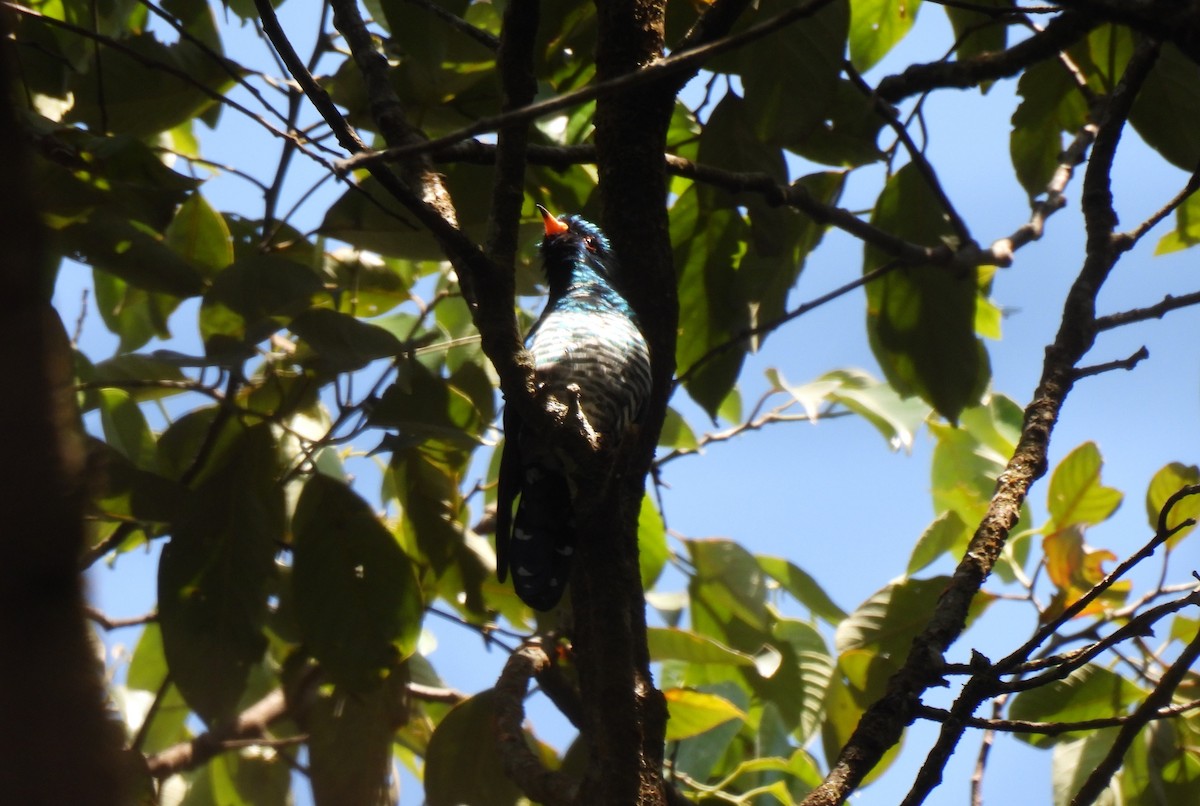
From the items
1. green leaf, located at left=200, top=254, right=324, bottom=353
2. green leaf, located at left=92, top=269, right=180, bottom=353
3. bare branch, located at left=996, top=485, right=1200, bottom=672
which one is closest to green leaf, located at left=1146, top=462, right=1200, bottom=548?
bare branch, located at left=996, top=485, right=1200, bottom=672

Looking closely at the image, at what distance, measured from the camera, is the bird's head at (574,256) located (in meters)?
4.02

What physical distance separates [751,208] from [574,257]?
1.56 metres

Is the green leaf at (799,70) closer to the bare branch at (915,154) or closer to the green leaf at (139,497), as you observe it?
the bare branch at (915,154)

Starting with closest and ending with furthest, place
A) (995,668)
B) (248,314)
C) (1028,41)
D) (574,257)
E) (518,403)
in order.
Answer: (995,668) → (518,403) → (1028,41) → (248,314) → (574,257)

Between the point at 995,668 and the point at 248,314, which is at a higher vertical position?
the point at 248,314

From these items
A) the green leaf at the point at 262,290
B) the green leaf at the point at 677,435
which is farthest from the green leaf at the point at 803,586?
the green leaf at the point at 262,290

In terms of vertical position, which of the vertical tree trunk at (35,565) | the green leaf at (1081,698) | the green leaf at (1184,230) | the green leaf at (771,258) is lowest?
the vertical tree trunk at (35,565)

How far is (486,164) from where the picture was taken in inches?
101

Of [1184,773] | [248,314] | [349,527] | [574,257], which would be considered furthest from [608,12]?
[1184,773]

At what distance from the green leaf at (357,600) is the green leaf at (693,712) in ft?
2.12

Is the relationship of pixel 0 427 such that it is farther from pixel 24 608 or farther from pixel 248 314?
pixel 248 314

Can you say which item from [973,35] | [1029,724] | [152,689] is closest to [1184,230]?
[973,35]

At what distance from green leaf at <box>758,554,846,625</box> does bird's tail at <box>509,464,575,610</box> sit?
79cm

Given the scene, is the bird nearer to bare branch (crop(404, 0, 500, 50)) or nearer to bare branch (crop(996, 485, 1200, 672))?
bare branch (crop(404, 0, 500, 50))
